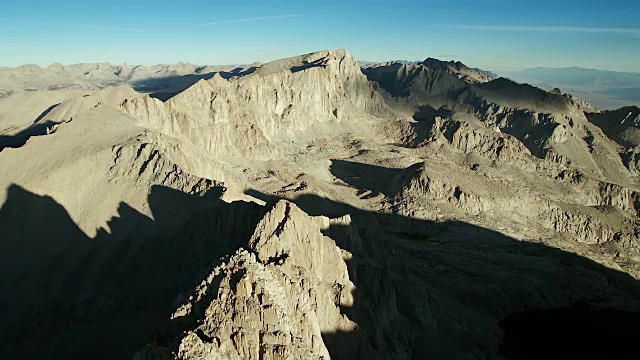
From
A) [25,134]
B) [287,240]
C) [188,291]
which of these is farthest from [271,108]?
[188,291]

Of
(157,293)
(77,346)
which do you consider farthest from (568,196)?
(77,346)

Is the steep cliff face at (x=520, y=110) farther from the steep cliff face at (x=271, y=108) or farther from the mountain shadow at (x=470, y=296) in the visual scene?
the mountain shadow at (x=470, y=296)

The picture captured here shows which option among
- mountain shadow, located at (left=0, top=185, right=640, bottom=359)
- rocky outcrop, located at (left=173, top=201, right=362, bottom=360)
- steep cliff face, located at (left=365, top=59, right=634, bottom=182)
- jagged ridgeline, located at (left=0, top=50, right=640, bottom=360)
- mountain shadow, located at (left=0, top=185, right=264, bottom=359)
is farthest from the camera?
steep cliff face, located at (left=365, top=59, right=634, bottom=182)

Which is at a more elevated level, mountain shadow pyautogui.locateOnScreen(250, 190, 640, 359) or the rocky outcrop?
the rocky outcrop

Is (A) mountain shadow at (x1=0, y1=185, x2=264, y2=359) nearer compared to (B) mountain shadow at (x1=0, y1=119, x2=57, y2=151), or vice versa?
(A) mountain shadow at (x1=0, y1=185, x2=264, y2=359)

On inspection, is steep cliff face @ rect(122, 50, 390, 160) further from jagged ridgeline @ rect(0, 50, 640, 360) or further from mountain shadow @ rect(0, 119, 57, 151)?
mountain shadow @ rect(0, 119, 57, 151)

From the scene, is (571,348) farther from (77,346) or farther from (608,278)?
(77,346)

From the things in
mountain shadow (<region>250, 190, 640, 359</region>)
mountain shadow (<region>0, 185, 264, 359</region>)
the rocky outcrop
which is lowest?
mountain shadow (<region>250, 190, 640, 359</region>)

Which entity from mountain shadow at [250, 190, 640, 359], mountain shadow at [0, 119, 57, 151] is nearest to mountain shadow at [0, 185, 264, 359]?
mountain shadow at [250, 190, 640, 359]
